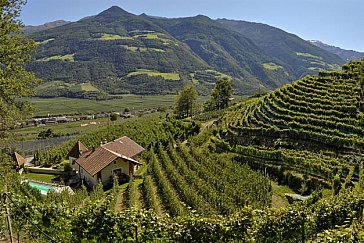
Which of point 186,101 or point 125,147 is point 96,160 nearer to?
point 125,147

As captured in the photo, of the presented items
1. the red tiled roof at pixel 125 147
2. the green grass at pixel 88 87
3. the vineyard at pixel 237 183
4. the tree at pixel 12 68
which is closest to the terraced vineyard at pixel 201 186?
the vineyard at pixel 237 183

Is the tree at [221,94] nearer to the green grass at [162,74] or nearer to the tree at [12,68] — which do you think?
the tree at [12,68]

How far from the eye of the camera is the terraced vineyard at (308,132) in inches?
951

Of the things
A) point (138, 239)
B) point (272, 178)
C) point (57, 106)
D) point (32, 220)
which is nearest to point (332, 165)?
point (272, 178)

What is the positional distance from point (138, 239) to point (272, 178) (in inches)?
761

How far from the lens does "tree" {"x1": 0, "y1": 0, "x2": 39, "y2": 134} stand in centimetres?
1089

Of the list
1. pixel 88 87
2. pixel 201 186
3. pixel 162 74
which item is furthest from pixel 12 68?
pixel 162 74

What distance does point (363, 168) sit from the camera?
21953 mm

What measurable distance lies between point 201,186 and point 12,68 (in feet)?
50.3

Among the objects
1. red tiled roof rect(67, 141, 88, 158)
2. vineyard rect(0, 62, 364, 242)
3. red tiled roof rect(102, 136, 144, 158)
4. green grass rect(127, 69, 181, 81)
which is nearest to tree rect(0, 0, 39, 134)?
vineyard rect(0, 62, 364, 242)

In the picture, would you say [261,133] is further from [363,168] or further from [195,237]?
[195,237]

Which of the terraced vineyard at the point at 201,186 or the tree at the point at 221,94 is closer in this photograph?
the terraced vineyard at the point at 201,186

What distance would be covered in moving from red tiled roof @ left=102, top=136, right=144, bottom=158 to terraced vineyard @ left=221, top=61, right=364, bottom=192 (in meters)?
10.2

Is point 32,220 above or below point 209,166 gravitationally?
above
